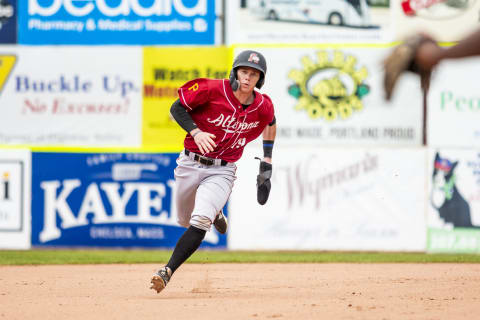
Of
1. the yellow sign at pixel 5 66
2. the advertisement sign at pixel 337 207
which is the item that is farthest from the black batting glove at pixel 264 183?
the yellow sign at pixel 5 66

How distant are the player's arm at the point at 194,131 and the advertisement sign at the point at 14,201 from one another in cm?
611

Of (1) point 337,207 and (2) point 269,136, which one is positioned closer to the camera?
(2) point 269,136

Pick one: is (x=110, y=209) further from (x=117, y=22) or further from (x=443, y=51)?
(x=443, y=51)

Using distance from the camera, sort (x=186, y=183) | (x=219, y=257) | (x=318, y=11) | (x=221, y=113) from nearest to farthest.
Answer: (x=221, y=113), (x=186, y=183), (x=219, y=257), (x=318, y=11)

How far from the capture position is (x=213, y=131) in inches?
276

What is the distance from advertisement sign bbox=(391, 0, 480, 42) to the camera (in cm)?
1304

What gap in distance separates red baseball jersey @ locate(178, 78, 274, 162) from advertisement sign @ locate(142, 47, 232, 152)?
6.24 metres

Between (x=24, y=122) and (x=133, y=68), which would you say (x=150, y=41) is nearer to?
(x=133, y=68)

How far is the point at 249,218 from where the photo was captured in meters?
12.2

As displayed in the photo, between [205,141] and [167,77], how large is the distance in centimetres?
699

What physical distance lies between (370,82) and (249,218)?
293cm

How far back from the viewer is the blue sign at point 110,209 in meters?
12.4

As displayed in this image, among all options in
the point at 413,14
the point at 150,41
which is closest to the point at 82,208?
the point at 150,41

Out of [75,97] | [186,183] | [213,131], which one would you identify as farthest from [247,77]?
A: [75,97]
